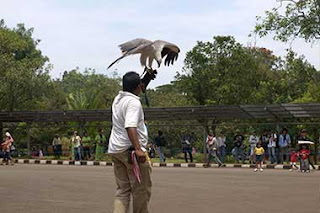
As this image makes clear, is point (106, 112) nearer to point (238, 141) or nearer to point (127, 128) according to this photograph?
point (238, 141)

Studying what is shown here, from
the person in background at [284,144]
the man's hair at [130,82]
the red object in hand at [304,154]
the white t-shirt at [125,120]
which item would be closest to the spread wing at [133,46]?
the man's hair at [130,82]

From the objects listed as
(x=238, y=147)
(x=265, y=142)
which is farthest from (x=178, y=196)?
(x=238, y=147)

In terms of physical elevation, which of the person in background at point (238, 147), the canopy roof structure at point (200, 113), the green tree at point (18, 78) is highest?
the green tree at point (18, 78)

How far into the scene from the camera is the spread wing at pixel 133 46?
7.50m

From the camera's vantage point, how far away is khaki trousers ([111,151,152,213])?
6.33 metres

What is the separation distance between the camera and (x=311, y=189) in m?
12.9

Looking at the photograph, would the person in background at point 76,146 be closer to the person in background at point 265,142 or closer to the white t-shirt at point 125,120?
the person in background at point 265,142

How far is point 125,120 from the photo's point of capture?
20.5 feet

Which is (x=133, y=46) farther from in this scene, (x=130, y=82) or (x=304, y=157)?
(x=304, y=157)

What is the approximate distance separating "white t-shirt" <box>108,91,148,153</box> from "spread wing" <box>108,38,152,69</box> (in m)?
1.04

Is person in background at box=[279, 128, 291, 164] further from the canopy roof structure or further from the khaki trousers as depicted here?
the khaki trousers

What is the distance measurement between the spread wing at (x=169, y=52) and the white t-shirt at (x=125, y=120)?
5.68 ft

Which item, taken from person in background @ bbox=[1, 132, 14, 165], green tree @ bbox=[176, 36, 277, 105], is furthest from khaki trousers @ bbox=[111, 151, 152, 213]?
green tree @ bbox=[176, 36, 277, 105]

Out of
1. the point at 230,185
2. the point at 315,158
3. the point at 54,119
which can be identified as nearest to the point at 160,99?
the point at 54,119
